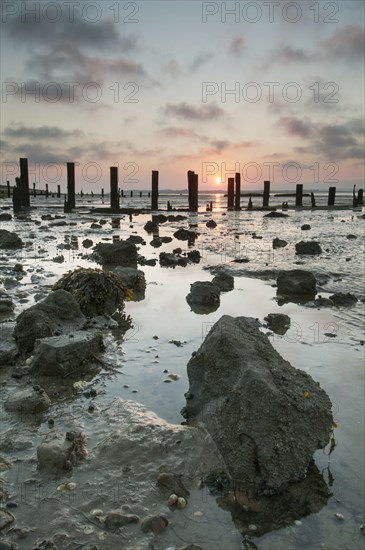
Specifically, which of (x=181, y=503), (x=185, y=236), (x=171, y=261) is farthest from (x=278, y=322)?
(x=185, y=236)

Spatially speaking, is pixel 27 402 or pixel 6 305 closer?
pixel 27 402

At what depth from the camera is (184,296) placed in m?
8.97

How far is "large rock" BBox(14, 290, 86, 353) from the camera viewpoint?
5801mm

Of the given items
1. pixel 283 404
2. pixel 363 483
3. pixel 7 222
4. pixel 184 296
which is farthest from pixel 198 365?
pixel 7 222

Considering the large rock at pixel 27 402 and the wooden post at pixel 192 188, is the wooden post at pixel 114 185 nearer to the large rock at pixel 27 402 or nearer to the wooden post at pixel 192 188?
the wooden post at pixel 192 188

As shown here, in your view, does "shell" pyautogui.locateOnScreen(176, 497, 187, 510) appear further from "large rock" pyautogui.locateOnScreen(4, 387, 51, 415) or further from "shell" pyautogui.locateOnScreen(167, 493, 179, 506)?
"large rock" pyautogui.locateOnScreen(4, 387, 51, 415)

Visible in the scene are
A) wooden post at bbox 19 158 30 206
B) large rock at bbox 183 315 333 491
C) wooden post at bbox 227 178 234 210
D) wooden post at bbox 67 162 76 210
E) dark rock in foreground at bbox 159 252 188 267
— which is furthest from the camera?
wooden post at bbox 227 178 234 210

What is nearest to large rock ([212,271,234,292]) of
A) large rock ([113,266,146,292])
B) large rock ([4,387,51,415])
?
large rock ([113,266,146,292])

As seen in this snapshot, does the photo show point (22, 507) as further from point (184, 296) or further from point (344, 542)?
point (184, 296)

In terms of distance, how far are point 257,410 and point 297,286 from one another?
20.4 ft

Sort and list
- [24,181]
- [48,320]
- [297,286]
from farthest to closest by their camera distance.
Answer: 1. [24,181]
2. [297,286]
3. [48,320]

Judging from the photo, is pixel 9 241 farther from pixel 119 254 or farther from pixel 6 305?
pixel 6 305

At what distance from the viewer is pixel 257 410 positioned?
347cm

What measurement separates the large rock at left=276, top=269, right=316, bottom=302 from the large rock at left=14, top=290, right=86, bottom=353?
4.53 meters
